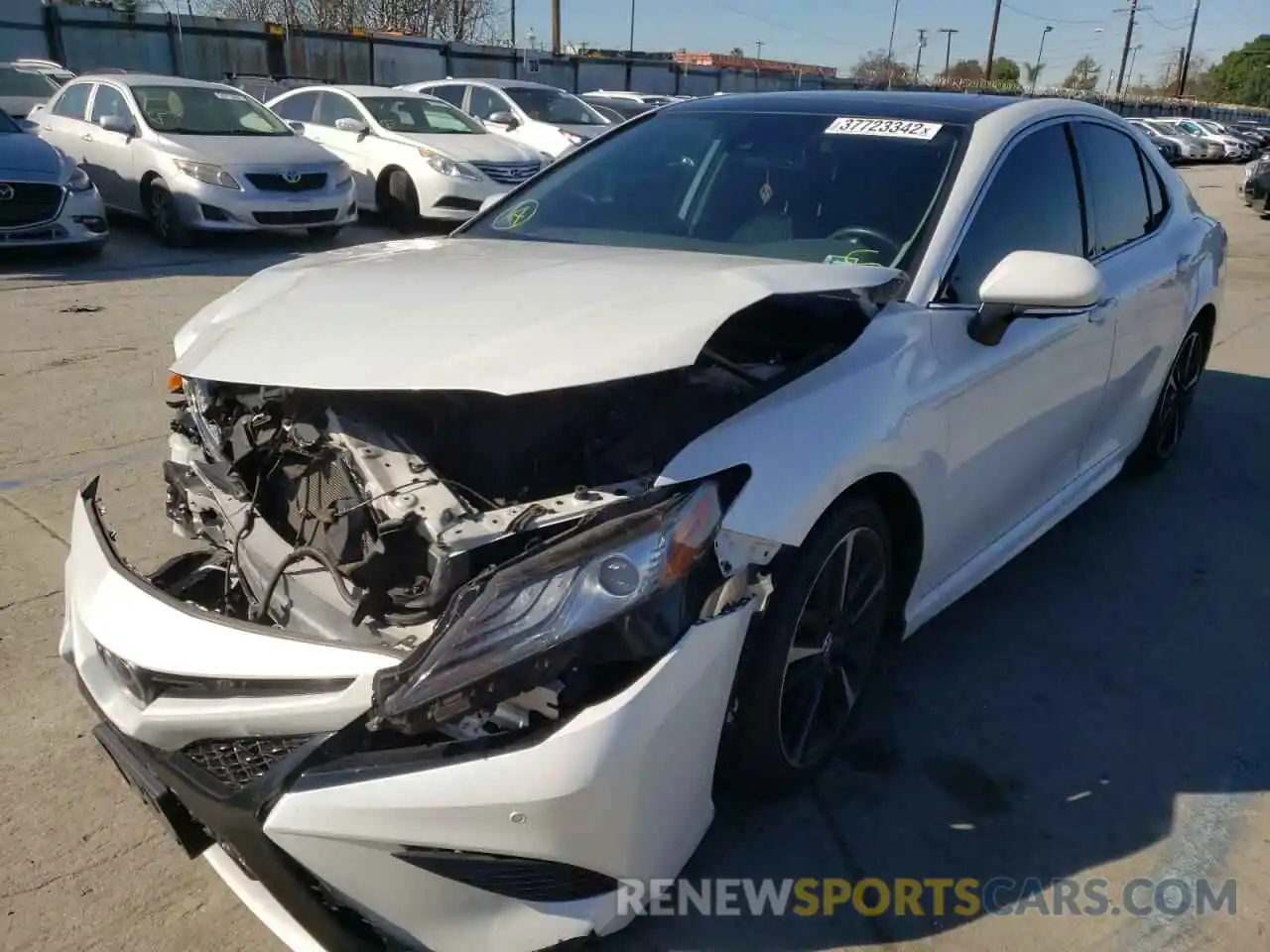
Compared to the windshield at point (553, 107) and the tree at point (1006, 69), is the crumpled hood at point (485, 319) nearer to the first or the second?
the windshield at point (553, 107)

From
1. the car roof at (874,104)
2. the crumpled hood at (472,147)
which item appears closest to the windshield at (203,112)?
the crumpled hood at (472,147)

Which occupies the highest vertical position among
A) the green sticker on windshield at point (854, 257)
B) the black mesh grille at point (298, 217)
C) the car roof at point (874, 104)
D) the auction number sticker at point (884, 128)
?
the car roof at point (874, 104)

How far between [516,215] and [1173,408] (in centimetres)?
324

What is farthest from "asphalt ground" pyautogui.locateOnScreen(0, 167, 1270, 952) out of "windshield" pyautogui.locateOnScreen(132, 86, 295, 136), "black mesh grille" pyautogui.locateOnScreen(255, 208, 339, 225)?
"windshield" pyautogui.locateOnScreen(132, 86, 295, 136)

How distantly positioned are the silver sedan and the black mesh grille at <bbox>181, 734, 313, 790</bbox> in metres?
9.02

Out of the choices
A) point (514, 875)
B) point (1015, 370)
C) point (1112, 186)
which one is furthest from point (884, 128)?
point (514, 875)

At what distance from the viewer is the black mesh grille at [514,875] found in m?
1.83

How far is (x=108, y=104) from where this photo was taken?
433 inches

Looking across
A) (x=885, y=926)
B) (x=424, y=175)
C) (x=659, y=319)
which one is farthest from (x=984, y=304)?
(x=424, y=175)

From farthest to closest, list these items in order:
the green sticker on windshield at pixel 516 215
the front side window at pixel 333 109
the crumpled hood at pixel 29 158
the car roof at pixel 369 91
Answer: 1. the car roof at pixel 369 91
2. the front side window at pixel 333 109
3. the crumpled hood at pixel 29 158
4. the green sticker on windshield at pixel 516 215

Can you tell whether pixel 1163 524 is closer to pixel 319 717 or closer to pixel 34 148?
pixel 319 717

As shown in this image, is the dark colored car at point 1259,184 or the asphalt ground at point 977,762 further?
the dark colored car at point 1259,184

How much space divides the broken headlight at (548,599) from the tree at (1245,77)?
11102cm

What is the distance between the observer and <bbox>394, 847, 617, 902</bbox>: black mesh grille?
183cm
